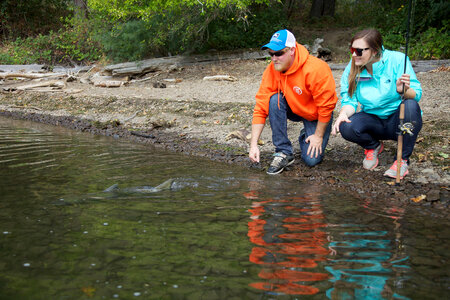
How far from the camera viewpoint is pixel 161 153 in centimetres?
624

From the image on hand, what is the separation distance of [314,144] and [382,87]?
2.99ft

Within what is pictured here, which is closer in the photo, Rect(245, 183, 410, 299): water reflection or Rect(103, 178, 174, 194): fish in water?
Rect(245, 183, 410, 299): water reflection

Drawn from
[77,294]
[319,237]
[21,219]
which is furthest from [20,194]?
[319,237]

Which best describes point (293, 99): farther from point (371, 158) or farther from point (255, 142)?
point (371, 158)

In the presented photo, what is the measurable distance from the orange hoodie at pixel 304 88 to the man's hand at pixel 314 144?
0.21 meters

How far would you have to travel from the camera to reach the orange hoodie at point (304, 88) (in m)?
4.56

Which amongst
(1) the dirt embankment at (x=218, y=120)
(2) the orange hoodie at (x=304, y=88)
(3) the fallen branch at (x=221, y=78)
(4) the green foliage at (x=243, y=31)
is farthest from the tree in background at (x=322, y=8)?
(2) the orange hoodie at (x=304, y=88)

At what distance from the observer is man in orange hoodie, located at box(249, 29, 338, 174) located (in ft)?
14.9

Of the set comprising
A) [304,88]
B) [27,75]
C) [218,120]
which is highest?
[27,75]

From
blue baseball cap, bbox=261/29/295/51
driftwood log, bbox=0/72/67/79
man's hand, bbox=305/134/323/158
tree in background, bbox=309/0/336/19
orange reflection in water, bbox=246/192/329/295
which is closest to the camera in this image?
orange reflection in water, bbox=246/192/329/295

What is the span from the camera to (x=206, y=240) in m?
3.11

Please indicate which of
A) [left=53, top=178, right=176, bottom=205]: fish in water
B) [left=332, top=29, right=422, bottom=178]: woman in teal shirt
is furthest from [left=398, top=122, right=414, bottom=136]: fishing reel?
[left=53, top=178, right=176, bottom=205]: fish in water

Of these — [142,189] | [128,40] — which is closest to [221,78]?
[128,40]

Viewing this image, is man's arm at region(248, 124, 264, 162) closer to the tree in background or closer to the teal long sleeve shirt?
the teal long sleeve shirt
